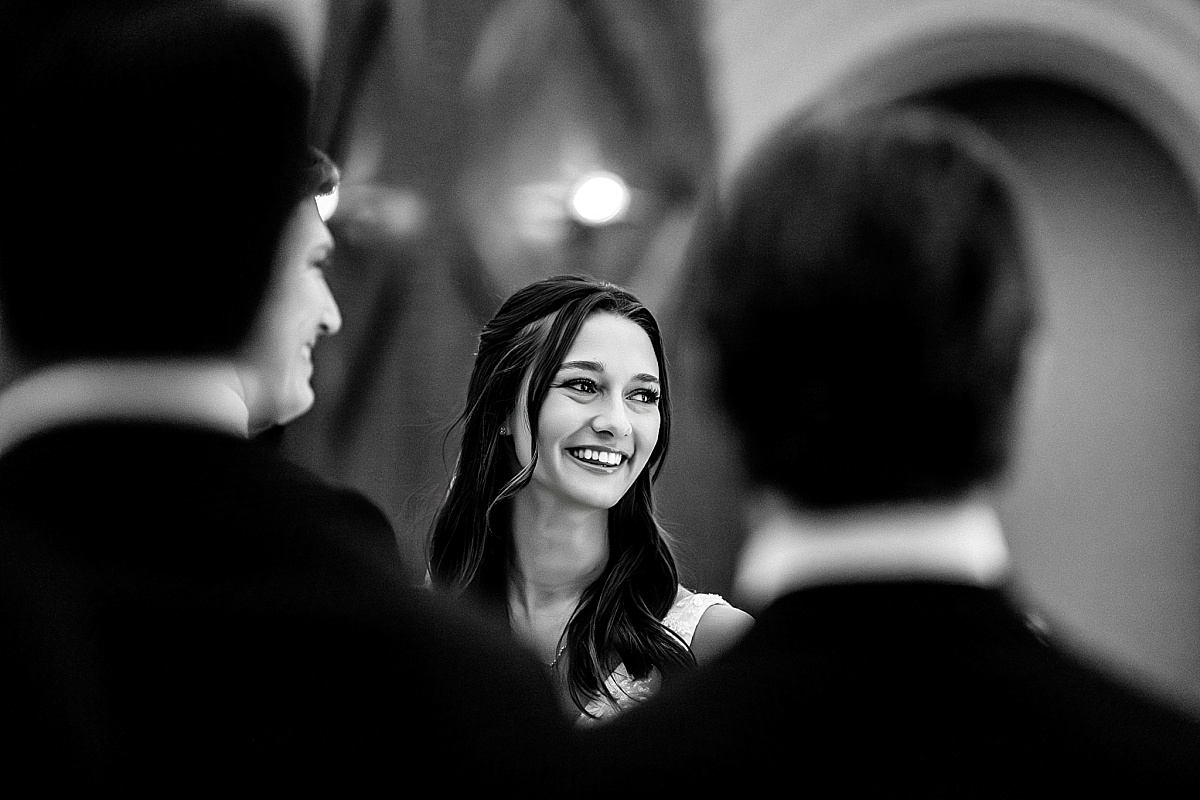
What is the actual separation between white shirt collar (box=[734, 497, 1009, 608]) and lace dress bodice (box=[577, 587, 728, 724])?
98 cm

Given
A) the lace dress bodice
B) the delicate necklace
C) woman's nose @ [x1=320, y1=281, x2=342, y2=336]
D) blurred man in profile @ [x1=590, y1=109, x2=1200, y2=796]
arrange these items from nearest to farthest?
1. blurred man in profile @ [x1=590, y1=109, x2=1200, y2=796]
2. woman's nose @ [x1=320, y1=281, x2=342, y2=336]
3. the lace dress bodice
4. the delicate necklace

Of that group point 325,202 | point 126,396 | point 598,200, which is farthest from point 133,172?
point 598,200

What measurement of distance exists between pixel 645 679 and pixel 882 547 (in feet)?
3.75

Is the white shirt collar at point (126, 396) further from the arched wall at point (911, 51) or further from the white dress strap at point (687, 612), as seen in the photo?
the arched wall at point (911, 51)

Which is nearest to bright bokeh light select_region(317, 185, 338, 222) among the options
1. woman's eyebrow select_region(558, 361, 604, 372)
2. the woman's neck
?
woman's eyebrow select_region(558, 361, 604, 372)

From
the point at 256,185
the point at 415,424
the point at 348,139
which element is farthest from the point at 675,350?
the point at 256,185

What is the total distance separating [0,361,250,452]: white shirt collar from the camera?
942mm

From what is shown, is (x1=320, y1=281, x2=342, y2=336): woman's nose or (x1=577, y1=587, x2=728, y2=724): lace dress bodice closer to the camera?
(x1=320, y1=281, x2=342, y2=336): woman's nose

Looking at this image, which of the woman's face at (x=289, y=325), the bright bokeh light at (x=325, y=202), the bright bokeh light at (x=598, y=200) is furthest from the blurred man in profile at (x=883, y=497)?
the bright bokeh light at (x=598, y=200)

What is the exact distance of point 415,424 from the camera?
385 centimetres

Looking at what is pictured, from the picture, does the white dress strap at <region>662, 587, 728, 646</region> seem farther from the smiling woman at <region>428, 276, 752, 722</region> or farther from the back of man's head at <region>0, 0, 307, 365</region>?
the back of man's head at <region>0, 0, 307, 365</region>

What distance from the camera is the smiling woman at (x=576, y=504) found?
77.7 inches

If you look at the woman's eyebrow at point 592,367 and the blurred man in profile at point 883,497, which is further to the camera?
the woman's eyebrow at point 592,367

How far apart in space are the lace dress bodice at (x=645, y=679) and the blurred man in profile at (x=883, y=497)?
3.22 feet
